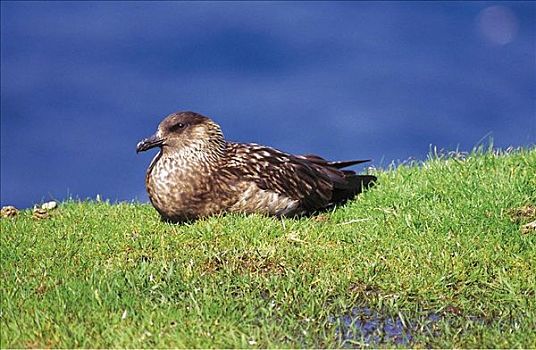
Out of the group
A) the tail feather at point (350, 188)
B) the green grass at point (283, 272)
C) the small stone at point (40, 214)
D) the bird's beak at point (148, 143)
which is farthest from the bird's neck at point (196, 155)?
the small stone at point (40, 214)

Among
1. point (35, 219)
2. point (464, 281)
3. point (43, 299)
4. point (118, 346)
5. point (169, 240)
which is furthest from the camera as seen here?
point (35, 219)

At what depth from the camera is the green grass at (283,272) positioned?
6.16 m

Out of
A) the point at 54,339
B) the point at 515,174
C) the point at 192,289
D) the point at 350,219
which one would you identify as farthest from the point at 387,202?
the point at 54,339

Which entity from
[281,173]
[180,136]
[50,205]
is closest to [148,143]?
[180,136]

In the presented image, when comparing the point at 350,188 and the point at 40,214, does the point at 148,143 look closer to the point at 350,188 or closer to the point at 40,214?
the point at 40,214

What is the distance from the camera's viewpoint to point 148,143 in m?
9.09

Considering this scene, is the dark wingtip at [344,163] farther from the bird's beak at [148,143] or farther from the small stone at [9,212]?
the small stone at [9,212]

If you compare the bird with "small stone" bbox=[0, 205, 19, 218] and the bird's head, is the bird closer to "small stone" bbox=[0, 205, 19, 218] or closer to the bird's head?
the bird's head

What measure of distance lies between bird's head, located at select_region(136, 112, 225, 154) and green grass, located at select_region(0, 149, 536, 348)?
2.61ft

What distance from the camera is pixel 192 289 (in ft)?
22.7

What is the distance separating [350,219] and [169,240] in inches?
76.8

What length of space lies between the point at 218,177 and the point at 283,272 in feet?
5.97

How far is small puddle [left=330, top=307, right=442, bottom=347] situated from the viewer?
618 centimetres

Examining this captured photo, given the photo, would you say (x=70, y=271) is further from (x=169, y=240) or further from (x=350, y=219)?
(x=350, y=219)
